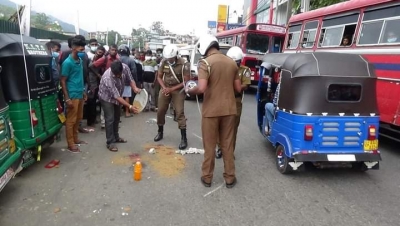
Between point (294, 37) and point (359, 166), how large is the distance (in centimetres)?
638

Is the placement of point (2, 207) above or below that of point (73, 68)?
below

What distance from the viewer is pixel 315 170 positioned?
4.75 m

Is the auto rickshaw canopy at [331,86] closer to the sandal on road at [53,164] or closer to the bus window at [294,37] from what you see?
the sandal on road at [53,164]

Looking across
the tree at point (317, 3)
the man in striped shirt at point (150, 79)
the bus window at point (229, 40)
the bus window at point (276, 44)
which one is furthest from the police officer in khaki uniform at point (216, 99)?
the bus window at point (229, 40)

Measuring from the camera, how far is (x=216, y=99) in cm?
389

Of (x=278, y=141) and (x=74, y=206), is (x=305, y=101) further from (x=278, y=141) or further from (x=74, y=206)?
(x=74, y=206)

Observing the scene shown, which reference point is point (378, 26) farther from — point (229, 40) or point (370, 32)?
point (229, 40)

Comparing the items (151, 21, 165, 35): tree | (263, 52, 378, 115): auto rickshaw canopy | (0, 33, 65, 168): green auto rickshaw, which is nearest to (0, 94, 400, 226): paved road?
(0, 33, 65, 168): green auto rickshaw

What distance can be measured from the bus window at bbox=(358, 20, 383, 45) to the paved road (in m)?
2.63

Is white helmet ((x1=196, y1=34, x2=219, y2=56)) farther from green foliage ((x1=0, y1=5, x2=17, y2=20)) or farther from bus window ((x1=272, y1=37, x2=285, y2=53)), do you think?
bus window ((x1=272, y1=37, x2=285, y2=53))

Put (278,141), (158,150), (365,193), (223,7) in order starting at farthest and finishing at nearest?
(223,7) → (158,150) → (278,141) → (365,193)

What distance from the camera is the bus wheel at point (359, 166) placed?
4532 millimetres

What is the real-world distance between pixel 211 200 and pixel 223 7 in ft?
148

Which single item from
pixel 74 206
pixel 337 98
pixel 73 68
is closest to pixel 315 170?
pixel 337 98
